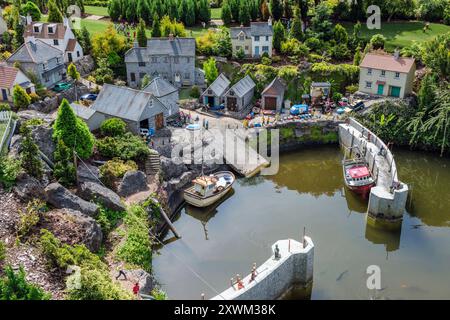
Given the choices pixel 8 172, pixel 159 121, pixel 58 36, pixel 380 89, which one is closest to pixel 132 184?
pixel 8 172

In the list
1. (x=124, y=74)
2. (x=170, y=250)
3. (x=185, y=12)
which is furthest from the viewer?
(x=185, y=12)

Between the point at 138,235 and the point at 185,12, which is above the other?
the point at 185,12

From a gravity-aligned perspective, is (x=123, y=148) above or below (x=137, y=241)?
above

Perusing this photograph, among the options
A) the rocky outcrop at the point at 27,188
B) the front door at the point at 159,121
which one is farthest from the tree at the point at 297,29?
the rocky outcrop at the point at 27,188

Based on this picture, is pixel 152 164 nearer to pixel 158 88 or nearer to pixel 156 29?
pixel 158 88

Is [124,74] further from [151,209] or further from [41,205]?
[41,205]

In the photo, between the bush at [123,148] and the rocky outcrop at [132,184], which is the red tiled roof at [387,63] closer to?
the bush at [123,148]

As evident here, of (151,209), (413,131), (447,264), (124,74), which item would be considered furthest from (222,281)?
(124,74)
